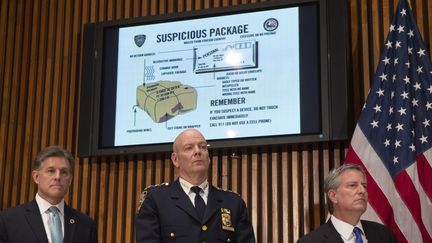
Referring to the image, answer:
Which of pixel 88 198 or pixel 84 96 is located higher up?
pixel 84 96

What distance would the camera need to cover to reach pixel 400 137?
161 inches

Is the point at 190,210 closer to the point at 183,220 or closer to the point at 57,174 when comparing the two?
the point at 183,220

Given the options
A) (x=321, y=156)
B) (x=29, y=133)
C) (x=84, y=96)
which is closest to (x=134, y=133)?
(x=84, y=96)

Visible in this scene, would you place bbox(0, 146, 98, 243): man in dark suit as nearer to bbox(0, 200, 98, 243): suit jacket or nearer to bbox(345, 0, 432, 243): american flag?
bbox(0, 200, 98, 243): suit jacket

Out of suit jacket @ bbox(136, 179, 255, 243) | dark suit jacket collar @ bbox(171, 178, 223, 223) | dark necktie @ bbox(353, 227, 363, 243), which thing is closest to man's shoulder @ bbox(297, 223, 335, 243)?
dark necktie @ bbox(353, 227, 363, 243)

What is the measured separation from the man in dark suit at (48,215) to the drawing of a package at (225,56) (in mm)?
1363

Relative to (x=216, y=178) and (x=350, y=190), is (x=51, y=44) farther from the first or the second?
(x=350, y=190)

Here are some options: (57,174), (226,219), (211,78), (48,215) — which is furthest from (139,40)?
(226,219)

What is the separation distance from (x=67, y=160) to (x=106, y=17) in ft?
6.15

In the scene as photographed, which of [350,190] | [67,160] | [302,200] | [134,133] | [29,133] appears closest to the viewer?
[350,190]

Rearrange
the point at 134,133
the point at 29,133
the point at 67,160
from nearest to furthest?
the point at 67,160
the point at 134,133
the point at 29,133

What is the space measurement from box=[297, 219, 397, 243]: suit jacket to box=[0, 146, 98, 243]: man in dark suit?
124cm

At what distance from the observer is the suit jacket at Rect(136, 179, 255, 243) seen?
338cm

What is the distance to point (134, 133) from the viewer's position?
4.83 metres
